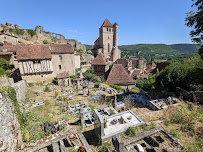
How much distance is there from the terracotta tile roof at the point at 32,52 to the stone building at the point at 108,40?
80.3ft

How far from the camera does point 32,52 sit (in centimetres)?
1817

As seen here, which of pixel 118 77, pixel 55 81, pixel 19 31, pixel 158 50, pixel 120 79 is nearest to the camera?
pixel 120 79

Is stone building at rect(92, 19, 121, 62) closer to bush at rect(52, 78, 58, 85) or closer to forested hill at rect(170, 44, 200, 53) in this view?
bush at rect(52, 78, 58, 85)

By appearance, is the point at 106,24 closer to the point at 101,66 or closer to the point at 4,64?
the point at 101,66

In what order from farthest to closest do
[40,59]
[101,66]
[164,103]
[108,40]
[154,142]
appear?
[108,40]
[101,66]
[40,59]
[164,103]
[154,142]

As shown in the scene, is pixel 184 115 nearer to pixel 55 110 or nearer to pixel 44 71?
pixel 55 110

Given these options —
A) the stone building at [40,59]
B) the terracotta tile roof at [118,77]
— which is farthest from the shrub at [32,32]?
the terracotta tile roof at [118,77]

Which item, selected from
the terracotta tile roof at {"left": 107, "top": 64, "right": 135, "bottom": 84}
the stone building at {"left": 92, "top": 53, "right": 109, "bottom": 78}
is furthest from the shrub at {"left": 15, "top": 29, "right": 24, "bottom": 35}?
the terracotta tile roof at {"left": 107, "top": 64, "right": 135, "bottom": 84}

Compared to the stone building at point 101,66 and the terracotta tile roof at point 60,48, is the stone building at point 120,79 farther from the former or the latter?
the terracotta tile roof at point 60,48

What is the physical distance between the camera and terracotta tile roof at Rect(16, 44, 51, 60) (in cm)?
1740

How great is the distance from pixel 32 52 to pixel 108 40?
2948cm

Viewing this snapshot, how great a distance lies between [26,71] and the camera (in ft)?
59.1

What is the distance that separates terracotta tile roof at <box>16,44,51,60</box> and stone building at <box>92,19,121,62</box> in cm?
2448

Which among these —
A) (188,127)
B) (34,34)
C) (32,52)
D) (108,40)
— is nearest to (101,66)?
(32,52)
